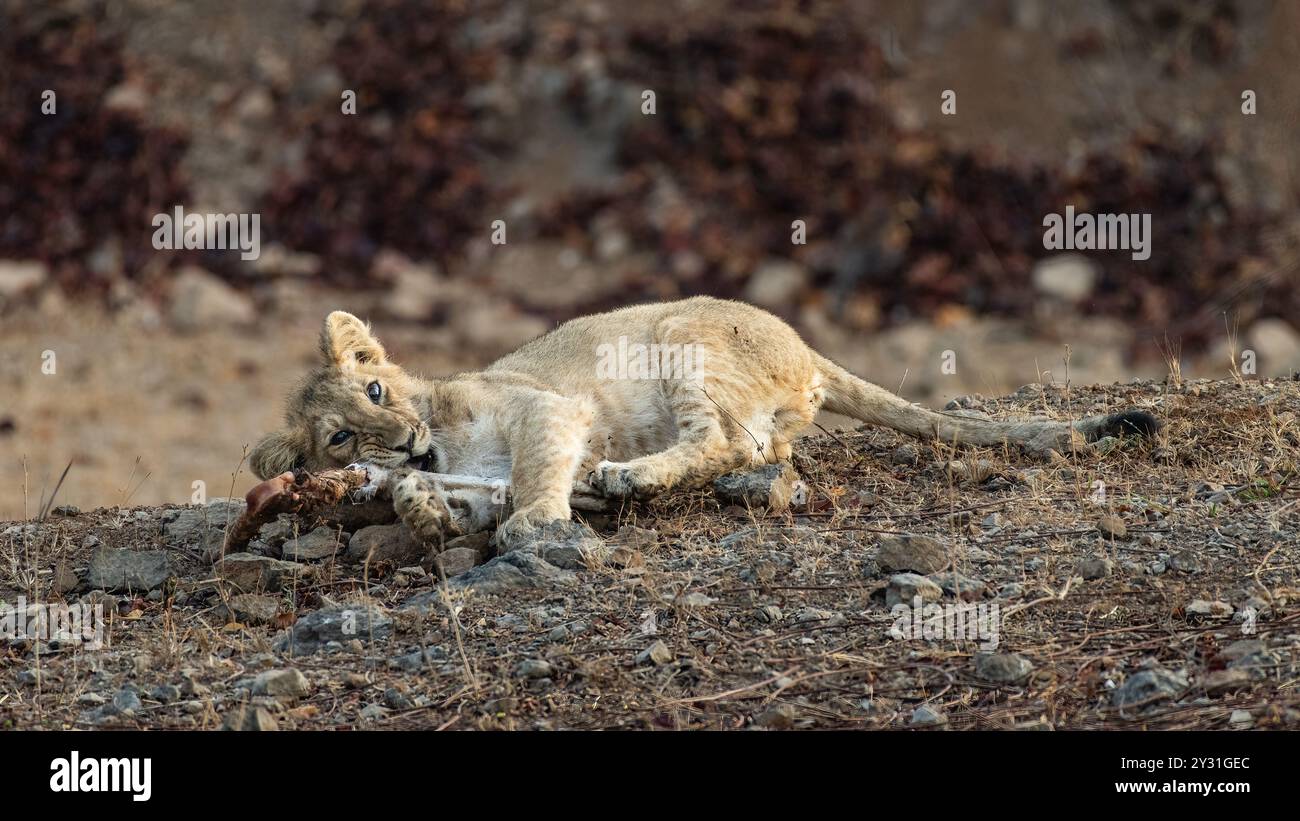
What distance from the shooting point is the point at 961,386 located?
1281 cm

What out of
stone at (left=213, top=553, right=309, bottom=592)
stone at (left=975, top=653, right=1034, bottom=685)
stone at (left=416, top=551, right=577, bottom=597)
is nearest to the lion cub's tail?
stone at (left=416, top=551, right=577, bottom=597)

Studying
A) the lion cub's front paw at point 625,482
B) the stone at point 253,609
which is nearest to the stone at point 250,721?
the stone at point 253,609

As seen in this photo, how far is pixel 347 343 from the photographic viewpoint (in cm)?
682

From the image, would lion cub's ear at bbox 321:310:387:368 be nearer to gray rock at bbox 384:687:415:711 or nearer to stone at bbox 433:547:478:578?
stone at bbox 433:547:478:578

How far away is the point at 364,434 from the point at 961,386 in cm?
743

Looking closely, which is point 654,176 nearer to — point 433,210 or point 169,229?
point 433,210

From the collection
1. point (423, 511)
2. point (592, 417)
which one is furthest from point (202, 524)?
point (592, 417)

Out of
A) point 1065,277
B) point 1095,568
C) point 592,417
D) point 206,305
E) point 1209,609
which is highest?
point 1065,277

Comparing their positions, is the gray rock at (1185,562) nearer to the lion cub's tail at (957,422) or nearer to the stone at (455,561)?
the lion cub's tail at (957,422)

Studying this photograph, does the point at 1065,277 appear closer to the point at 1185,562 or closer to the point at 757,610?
the point at 1185,562

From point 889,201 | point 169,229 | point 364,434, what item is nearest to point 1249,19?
point 889,201

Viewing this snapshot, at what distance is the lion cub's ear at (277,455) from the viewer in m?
6.65

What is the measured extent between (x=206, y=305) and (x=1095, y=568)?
35.4ft

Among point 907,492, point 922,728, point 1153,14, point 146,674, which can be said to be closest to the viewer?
point 922,728
